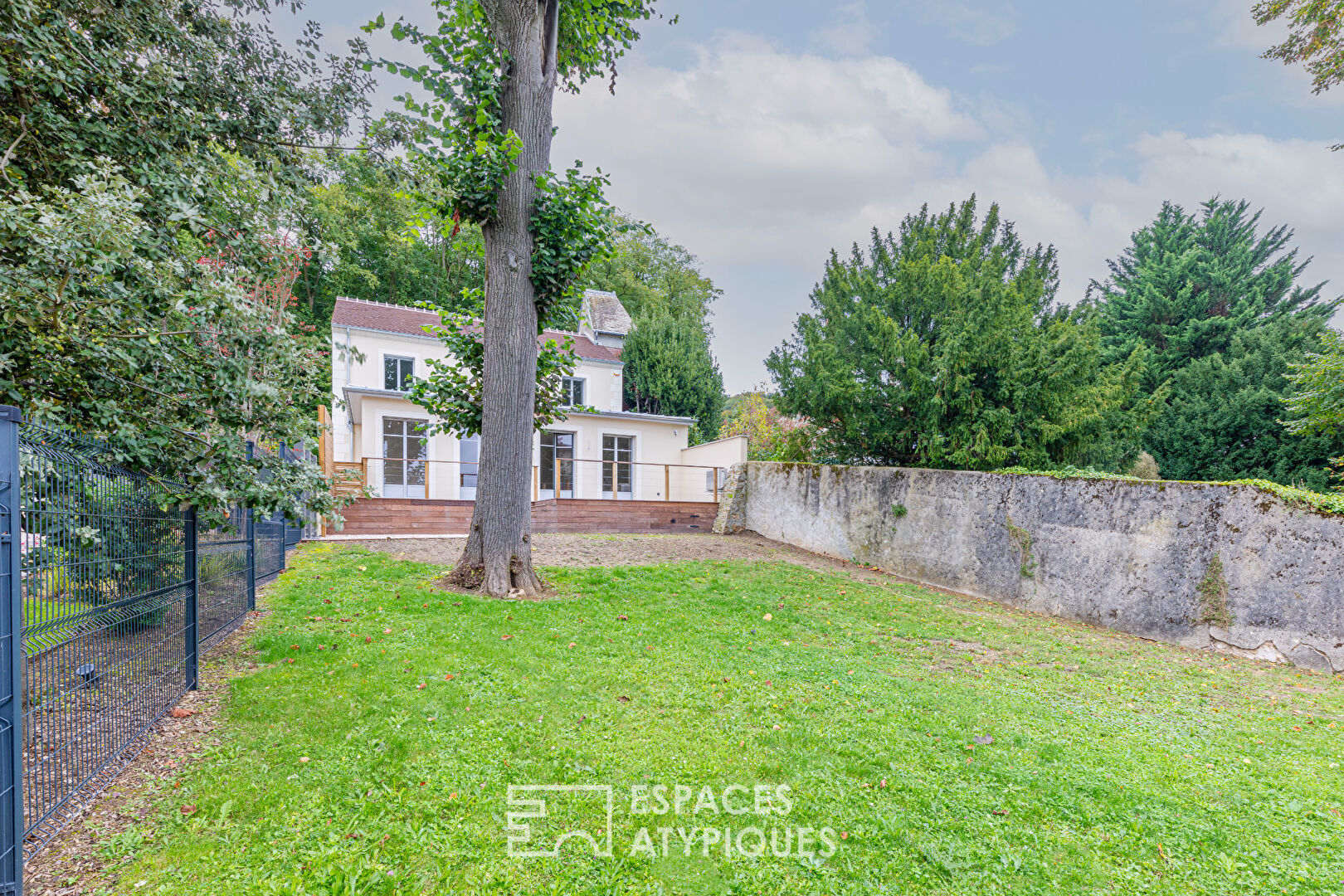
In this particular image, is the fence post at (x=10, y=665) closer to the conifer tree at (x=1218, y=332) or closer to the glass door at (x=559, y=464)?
the glass door at (x=559, y=464)

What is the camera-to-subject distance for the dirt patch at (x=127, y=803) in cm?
183

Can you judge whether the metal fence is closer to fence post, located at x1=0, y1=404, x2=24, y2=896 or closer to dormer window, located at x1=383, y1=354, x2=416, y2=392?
fence post, located at x1=0, y1=404, x2=24, y2=896

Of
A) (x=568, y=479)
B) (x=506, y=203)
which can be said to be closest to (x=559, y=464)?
(x=568, y=479)

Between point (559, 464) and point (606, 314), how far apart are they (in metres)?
8.64

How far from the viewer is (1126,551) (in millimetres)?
6375

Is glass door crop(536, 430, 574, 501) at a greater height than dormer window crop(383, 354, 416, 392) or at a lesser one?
lesser

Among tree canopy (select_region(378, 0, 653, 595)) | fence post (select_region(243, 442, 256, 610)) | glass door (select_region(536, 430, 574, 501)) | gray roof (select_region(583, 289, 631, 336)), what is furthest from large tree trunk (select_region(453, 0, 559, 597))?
gray roof (select_region(583, 289, 631, 336))

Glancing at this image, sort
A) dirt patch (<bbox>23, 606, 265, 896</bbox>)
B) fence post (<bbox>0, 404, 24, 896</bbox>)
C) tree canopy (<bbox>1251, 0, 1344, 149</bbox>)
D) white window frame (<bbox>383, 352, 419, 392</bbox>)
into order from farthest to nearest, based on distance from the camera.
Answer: white window frame (<bbox>383, 352, 419, 392</bbox>)
tree canopy (<bbox>1251, 0, 1344, 149</bbox>)
dirt patch (<bbox>23, 606, 265, 896</bbox>)
fence post (<bbox>0, 404, 24, 896</bbox>)

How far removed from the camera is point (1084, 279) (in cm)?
2044

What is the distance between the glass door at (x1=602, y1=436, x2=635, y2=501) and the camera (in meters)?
17.6

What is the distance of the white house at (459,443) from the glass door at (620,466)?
0.09 feet

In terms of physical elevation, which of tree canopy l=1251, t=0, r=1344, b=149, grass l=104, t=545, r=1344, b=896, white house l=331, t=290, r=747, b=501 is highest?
tree canopy l=1251, t=0, r=1344, b=149

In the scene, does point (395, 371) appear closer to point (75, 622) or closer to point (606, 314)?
point (606, 314)

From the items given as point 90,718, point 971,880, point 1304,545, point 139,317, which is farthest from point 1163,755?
point 139,317
